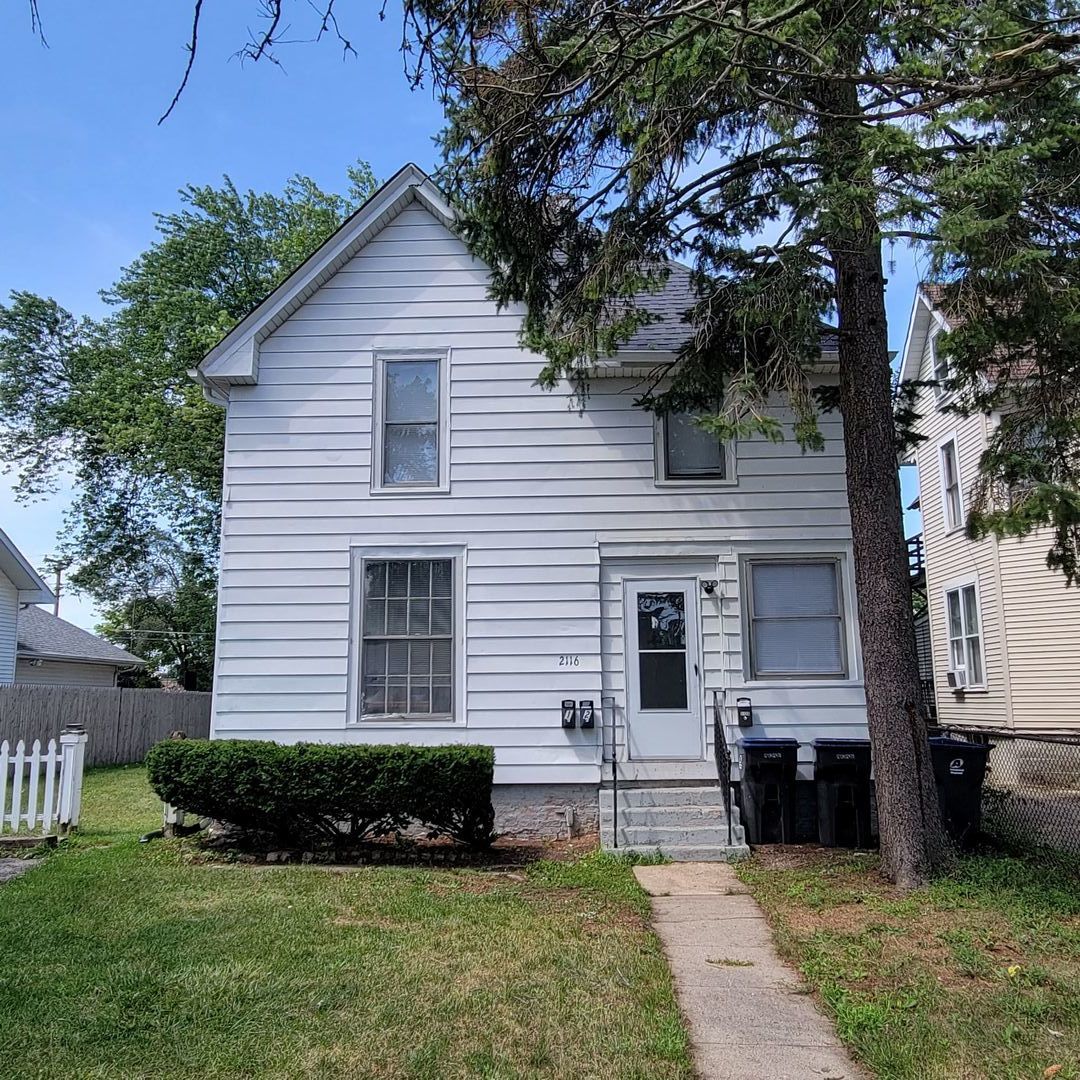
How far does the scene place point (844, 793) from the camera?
27.5ft

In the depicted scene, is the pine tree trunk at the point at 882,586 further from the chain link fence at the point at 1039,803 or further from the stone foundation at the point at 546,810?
the stone foundation at the point at 546,810

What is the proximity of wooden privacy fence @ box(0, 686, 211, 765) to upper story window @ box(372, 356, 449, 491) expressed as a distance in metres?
10.3

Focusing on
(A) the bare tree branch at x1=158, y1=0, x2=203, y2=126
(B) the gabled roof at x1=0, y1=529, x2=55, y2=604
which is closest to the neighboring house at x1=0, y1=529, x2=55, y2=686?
(B) the gabled roof at x1=0, y1=529, x2=55, y2=604

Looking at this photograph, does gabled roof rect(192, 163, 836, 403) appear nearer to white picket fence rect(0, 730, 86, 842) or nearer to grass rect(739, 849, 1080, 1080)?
white picket fence rect(0, 730, 86, 842)

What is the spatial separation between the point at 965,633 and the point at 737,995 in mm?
14400

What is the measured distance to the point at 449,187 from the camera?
7.75 m

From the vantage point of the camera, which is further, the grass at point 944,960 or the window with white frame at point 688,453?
the window with white frame at point 688,453

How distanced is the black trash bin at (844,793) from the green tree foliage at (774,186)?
1.54 metres

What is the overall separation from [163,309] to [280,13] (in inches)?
1053

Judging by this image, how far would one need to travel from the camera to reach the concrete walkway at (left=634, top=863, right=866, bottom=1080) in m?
3.72

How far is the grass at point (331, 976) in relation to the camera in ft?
12.0

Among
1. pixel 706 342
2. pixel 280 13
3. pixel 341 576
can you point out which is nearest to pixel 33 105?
pixel 280 13

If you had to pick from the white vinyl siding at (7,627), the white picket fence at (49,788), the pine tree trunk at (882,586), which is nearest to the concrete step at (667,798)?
the pine tree trunk at (882,586)

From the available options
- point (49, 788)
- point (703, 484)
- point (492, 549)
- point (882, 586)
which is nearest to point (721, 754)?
point (882, 586)
